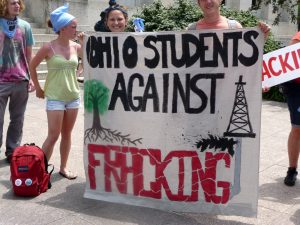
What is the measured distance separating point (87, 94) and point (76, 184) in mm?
1009

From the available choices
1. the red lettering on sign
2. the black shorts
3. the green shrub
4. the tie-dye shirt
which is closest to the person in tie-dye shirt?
the tie-dye shirt

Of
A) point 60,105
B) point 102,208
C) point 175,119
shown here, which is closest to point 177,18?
point 60,105

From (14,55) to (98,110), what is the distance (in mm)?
1370

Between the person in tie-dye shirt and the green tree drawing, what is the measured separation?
1.17m

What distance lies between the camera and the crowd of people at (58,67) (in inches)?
150

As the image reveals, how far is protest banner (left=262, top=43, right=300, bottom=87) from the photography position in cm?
400

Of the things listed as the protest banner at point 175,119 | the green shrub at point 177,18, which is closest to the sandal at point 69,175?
the protest banner at point 175,119

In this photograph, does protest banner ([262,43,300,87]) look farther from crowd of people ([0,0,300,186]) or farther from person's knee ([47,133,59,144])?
person's knee ([47,133,59,144])

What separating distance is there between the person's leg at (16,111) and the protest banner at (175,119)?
3.89 feet

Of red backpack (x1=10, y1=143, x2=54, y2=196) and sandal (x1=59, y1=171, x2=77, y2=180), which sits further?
sandal (x1=59, y1=171, x2=77, y2=180)

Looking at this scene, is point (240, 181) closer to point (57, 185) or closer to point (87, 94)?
point (87, 94)

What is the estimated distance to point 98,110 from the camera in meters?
3.66

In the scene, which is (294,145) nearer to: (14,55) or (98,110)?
(98,110)

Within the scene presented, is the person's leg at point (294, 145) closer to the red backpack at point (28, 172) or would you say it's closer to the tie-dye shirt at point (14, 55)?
the red backpack at point (28, 172)
